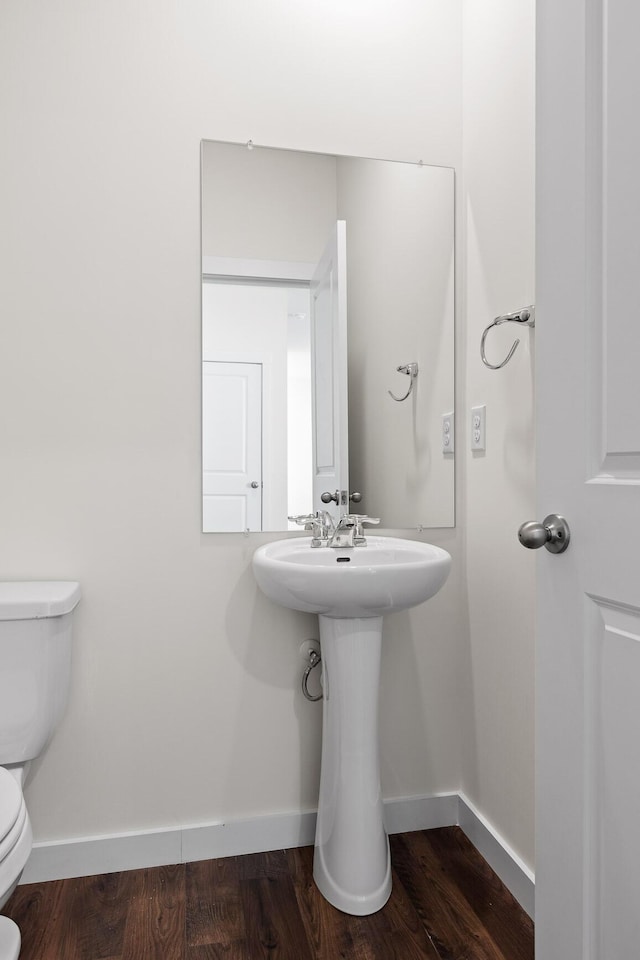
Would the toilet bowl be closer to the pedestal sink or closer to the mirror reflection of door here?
the pedestal sink

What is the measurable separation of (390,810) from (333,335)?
1.32 m

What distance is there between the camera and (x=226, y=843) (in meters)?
1.69

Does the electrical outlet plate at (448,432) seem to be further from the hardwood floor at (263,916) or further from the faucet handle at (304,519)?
the hardwood floor at (263,916)

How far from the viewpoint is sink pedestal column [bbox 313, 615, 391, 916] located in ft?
4.90

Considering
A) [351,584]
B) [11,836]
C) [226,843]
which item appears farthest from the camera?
[226,843]

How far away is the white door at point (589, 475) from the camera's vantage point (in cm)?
75

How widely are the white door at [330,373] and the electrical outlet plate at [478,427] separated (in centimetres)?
35

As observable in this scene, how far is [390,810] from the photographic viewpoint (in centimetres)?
179

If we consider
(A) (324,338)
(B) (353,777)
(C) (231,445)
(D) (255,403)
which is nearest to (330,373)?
(A) (324,338)

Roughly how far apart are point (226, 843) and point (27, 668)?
2.36ft

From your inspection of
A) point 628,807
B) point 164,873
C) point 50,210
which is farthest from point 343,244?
point 164,873

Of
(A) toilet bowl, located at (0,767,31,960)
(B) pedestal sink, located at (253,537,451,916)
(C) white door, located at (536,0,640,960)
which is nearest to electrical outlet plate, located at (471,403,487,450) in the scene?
(B) pedestal sink, located at (253,537,451,916)

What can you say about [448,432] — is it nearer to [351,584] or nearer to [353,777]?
[351,584]

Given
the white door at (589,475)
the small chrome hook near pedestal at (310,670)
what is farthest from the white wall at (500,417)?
the white door at (589,475)
